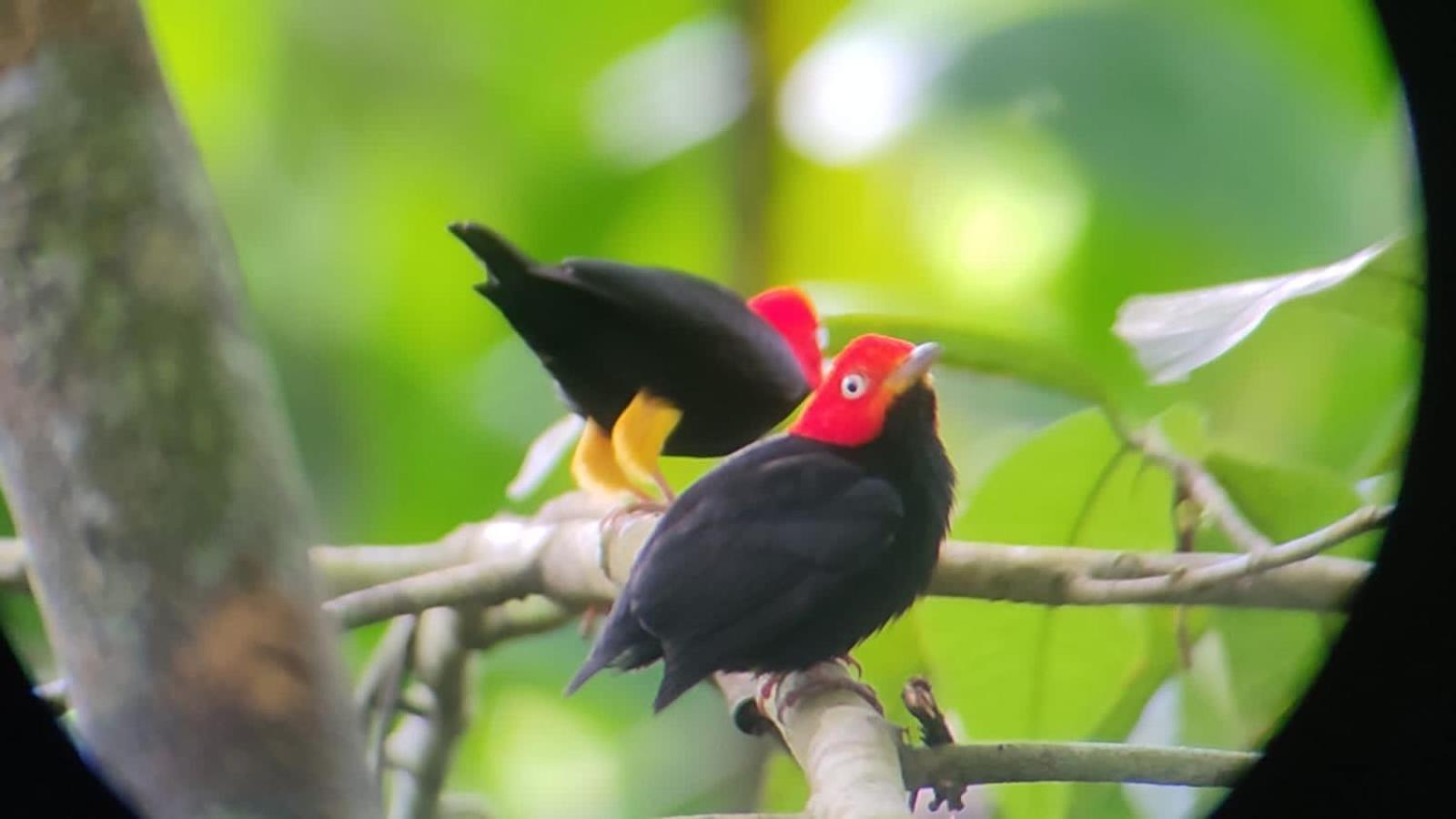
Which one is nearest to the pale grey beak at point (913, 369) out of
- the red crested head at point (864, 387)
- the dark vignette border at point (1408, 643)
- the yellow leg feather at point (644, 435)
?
the red crested head at point (864, 387)

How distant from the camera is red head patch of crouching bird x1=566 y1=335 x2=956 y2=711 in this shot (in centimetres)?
73

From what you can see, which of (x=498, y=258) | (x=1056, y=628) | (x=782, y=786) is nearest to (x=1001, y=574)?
(x=1056, y=628)

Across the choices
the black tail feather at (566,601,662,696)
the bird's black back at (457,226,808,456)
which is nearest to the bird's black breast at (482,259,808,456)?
the bird's black back at (457,226,808,456)

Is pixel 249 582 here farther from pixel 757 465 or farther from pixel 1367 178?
pixel 1367 178

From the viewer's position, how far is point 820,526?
74cm

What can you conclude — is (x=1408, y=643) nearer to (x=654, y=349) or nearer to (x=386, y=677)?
(x=654, y=349)

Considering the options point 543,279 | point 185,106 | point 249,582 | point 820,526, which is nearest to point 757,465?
point 820,526

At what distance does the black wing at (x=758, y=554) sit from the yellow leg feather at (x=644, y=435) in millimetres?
57

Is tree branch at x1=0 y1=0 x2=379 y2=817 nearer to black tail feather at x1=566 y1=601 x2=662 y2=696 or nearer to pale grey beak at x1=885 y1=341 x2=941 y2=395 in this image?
black tail feather at x1=566 y1=601 x2=662 y2=696

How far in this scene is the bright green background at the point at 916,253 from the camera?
31.7 inches

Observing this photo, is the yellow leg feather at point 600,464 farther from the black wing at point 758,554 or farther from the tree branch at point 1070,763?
the tree branch at point 1070,763

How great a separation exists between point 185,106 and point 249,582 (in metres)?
0.30

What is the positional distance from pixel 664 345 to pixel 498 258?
101 millimetres

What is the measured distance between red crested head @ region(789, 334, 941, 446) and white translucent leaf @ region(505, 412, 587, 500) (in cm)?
14
